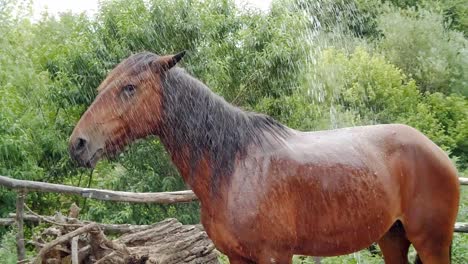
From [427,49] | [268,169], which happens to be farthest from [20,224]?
[427,49]

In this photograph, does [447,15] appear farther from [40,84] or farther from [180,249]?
[180,249]

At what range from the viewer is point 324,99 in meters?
16.3

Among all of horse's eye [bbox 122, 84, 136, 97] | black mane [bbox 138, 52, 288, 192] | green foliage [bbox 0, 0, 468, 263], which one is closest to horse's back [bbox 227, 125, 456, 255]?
black mane [bbox 138, 52, 288, 192]

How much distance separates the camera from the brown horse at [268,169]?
10.7 feet

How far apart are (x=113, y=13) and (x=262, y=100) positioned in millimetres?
2565

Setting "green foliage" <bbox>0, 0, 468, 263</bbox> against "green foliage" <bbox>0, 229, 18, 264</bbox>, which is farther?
"green foliage" <bbox>0, 0, 468, 263</bbox>

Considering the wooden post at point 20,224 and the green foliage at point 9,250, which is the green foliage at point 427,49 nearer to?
the green foliage at point 9,250

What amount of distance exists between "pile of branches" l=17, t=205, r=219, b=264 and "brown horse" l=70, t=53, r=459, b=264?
128cm

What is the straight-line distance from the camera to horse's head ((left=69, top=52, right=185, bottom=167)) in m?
3.23

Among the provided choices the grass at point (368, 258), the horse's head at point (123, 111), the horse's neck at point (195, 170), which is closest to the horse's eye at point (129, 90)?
the horse's head at point (123, 111)

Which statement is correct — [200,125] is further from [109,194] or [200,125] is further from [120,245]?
[109,194]

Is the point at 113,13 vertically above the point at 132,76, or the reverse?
the point at 113,13

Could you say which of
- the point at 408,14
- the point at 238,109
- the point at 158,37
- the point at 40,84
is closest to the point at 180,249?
the point at 238,109

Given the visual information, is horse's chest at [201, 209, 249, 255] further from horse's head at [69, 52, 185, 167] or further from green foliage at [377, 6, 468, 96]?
green foliage at [377, 6, 468, 96]
